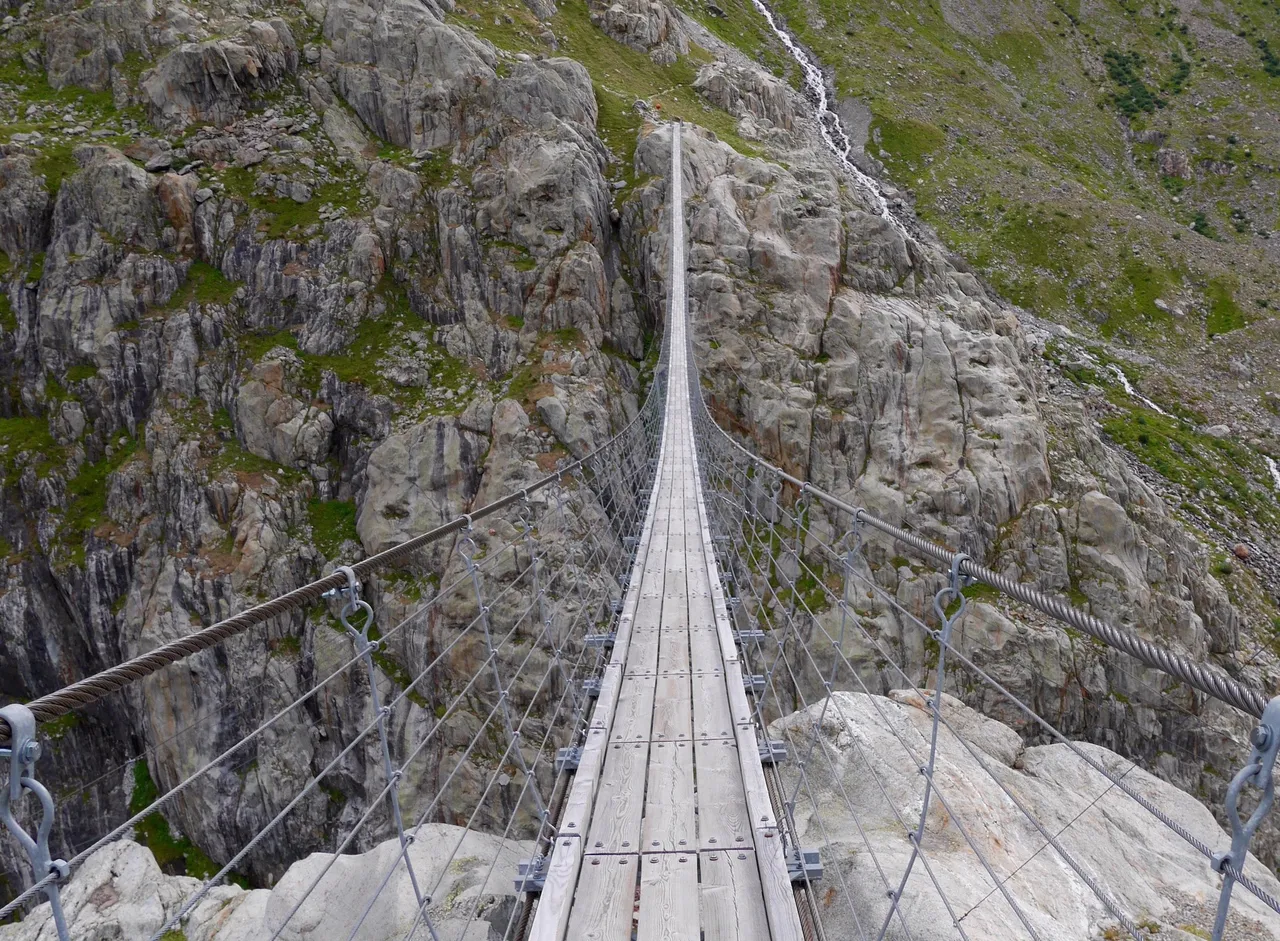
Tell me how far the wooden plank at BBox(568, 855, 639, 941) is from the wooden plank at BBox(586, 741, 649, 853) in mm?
115

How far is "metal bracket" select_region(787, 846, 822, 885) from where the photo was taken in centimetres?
341

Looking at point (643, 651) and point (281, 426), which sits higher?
point (643, 651)

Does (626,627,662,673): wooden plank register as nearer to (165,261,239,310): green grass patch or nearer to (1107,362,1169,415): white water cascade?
(165,261,239,310): green grass patch

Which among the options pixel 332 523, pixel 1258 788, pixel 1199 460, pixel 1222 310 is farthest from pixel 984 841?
pixel 1222 310

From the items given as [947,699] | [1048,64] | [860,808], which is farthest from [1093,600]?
[1048,64]

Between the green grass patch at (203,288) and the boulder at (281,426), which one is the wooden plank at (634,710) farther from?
the green grass patch at (203,288)

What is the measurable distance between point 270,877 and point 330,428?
12.9m

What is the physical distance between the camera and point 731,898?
3408 mm

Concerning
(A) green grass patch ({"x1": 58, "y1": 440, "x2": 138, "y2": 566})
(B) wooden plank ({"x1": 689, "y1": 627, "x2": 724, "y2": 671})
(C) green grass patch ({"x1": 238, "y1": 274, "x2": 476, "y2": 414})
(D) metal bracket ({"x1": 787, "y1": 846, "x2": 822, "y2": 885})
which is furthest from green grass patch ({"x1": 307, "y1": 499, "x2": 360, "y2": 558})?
(D) metal bracket ({"x1": 787, "y1": 846, "x2": 822, "y2": 885})

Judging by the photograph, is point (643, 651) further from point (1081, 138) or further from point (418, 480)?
point (1081, 138)

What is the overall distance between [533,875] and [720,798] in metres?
1.24

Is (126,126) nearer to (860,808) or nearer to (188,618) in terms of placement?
(188,618)

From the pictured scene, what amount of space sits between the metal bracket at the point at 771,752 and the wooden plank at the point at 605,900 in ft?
3.78

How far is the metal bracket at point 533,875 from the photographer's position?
3.43 m
